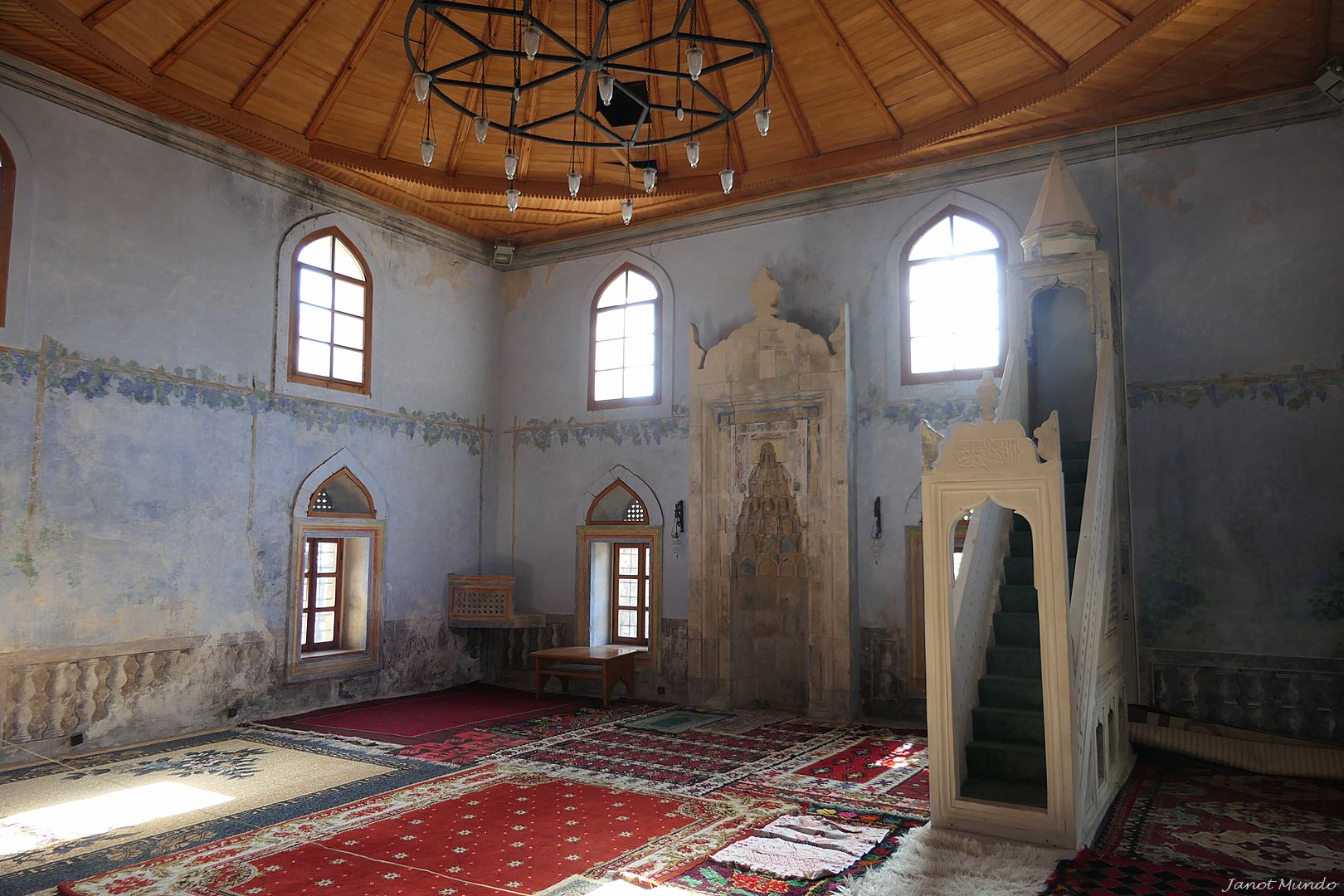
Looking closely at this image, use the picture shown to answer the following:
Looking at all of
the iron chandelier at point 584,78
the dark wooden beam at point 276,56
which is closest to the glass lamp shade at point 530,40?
the iron chandelier at point 584,78

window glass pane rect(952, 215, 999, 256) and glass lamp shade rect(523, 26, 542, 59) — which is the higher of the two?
window glass pane rect(952, 215, 999, 256)

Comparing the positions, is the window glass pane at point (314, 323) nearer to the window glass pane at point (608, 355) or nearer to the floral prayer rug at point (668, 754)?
the window glass pane at point (608, 355)

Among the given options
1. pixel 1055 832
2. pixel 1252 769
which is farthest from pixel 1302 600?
pixel 1055 832

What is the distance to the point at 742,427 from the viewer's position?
30.0 feet

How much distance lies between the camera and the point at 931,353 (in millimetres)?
8414

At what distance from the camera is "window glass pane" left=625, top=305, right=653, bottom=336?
1002 centimetres

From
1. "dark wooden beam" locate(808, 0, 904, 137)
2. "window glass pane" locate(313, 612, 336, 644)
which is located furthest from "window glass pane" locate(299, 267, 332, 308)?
"dark wooden beam" locate(808, 0, 904, 137)

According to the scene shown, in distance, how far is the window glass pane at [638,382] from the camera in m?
9.96

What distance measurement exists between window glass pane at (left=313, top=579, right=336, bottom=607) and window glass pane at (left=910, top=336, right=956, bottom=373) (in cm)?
591

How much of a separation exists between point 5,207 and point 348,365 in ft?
10.2

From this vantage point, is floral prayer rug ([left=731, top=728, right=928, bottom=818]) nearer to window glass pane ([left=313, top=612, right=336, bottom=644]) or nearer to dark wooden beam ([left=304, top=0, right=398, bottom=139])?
window glass pane ([left=313, top=612, right=336, bottom=644])

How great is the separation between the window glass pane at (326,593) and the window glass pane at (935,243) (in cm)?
638

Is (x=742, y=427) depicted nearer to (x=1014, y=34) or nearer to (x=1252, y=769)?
(x=1014, y=34)

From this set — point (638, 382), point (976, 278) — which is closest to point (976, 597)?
point (976, 278)
